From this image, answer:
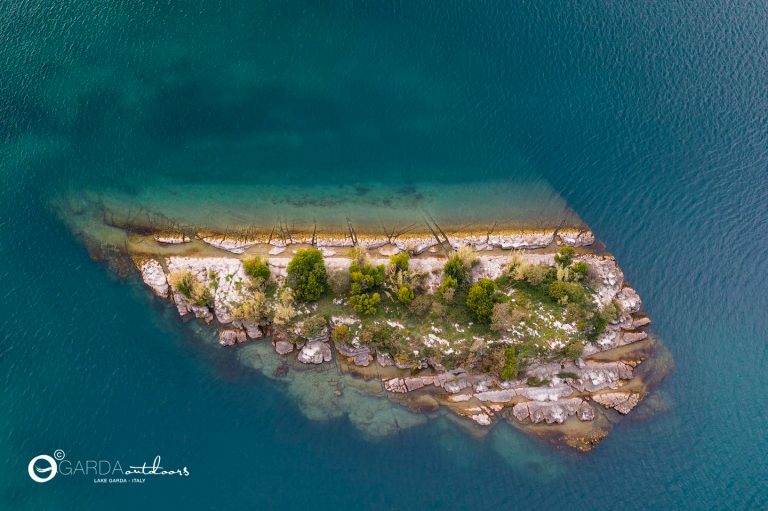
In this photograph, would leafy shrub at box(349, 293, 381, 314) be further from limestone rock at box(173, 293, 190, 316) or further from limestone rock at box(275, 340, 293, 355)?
limestone rock at box(173, 293, 190, 316)

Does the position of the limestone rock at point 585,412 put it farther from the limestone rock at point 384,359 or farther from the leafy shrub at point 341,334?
the leafy shrub at point 341,334

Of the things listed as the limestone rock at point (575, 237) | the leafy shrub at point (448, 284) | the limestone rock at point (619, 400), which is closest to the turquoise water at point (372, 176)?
the limestone rock at point (619, 400)

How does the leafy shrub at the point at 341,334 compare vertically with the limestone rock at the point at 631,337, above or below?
above

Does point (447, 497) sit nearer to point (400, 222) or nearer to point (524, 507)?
point (524, 507)

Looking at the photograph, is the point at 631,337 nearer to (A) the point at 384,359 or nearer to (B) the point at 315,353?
(A) the point at 384,359

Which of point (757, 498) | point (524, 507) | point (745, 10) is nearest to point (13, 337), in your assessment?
point (524, 507)

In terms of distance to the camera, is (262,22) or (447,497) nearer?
(447,497)
